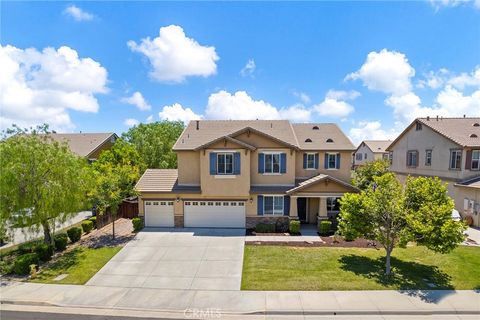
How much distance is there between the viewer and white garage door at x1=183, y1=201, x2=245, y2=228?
2036 centimetres

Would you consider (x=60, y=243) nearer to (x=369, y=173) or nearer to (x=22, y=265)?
(x=22, y=265)

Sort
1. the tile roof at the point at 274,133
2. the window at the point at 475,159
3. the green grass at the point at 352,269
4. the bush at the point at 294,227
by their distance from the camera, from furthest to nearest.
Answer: the window at the point at 475,159
the tile roof at the point at 274,133
the bush at the point at 294,227
the green grass at the point at 352,269

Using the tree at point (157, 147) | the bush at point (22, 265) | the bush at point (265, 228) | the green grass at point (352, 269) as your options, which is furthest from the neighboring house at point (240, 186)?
the tree at point (157, 147)

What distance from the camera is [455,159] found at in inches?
944

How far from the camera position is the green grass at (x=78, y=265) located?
1254 cm

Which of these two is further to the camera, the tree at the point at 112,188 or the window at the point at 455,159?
the window at the point at 455,159

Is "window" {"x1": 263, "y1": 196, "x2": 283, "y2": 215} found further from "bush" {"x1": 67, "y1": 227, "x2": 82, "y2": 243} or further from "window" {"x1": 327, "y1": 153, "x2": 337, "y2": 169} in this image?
"bush" {"x1": 67, "y1": 227, "x2": 82, "y2": 243}

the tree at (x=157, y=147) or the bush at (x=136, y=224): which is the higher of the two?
the tree at (x=157, y=147)

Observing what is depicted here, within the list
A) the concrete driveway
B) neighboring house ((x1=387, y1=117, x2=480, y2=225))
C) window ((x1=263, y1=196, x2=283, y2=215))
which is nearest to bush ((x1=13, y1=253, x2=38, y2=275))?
the concrete driveway

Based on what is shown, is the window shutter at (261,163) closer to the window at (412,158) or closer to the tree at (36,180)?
the tree at (36,180)

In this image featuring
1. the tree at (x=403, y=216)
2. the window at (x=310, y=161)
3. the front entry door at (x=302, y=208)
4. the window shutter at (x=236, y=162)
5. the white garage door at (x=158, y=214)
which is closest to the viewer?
the tree at (x=403, y=216)

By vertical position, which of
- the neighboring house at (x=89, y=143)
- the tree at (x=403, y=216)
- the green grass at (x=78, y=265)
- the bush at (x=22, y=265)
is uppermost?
the neighboring house at (x=89, y=143)

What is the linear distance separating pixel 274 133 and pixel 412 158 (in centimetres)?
1873

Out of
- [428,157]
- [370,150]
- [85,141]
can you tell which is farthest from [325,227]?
[370,150]
